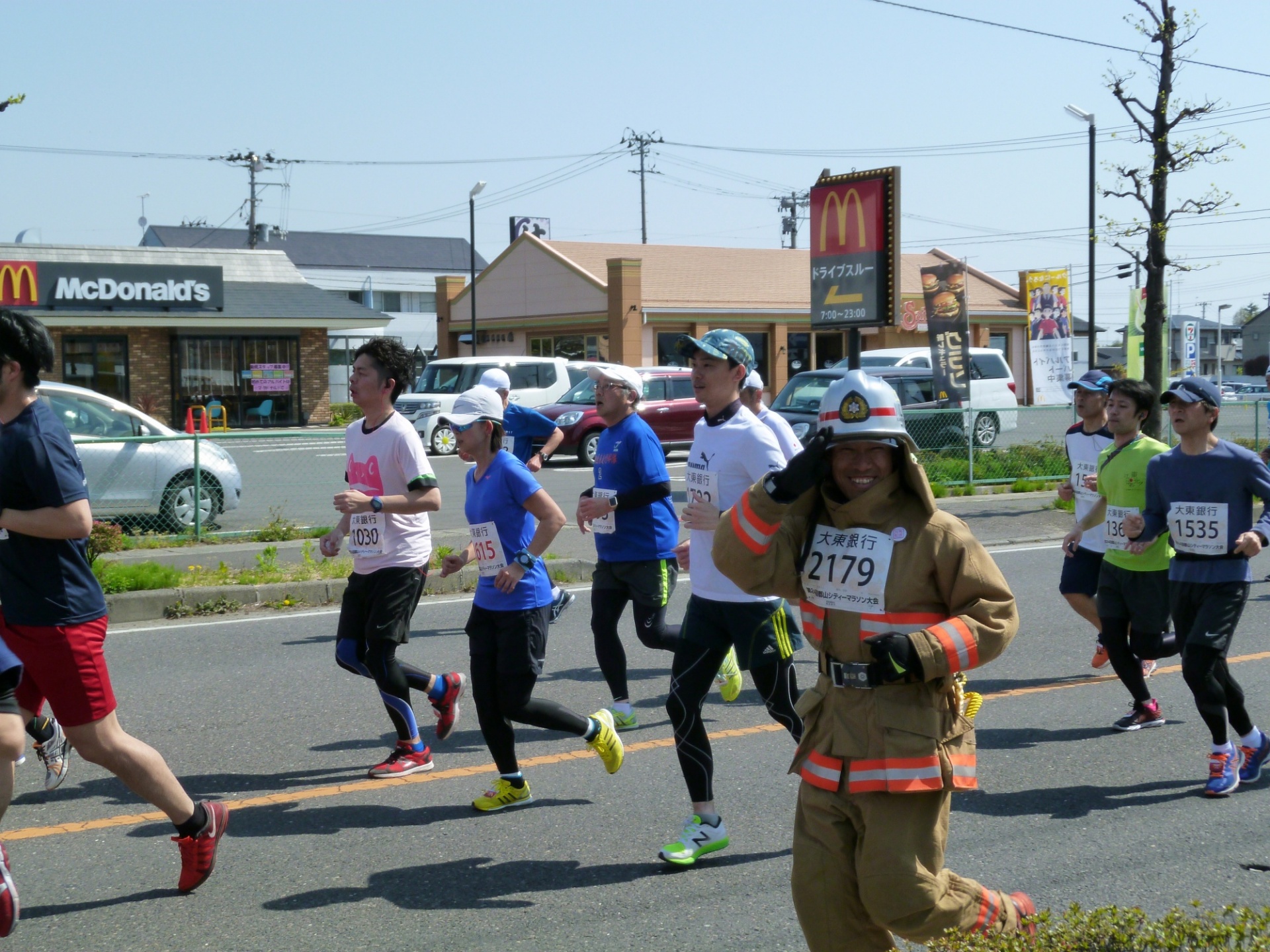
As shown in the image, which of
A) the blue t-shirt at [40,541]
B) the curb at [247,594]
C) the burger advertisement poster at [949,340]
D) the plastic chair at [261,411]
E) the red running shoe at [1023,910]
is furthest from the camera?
the plastic chair at [261,411]

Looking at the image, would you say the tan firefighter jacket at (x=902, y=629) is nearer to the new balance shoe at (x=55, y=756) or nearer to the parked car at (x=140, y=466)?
the new balance shoe at (x=55, y=756)

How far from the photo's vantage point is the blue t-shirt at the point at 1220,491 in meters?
5.39

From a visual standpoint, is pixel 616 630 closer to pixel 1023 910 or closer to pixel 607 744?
pixel 607 744

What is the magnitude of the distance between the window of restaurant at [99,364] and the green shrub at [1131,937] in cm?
3237

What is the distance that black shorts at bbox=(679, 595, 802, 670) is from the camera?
4.66 m

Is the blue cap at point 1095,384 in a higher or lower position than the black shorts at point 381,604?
higher

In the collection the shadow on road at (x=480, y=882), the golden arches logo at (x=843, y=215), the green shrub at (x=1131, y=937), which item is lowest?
the shadow on road at (x=480, y=882)

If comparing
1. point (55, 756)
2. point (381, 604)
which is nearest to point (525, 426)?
A: point (381, 604)

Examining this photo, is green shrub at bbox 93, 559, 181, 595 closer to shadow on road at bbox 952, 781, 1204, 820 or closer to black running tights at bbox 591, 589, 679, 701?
black running tights at bbox 591, 589, 679, 701

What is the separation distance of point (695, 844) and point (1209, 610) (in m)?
2.49

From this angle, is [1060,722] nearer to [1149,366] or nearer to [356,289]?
[1149,366]

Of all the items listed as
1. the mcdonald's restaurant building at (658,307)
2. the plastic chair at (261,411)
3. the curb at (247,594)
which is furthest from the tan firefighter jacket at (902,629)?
the mcdonald's restaurant building at (658,307)

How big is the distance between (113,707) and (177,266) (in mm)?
31041

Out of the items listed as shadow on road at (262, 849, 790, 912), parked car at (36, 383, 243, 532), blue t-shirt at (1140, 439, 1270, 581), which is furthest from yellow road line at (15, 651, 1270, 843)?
parked car at (36, 383, 243, 532)
